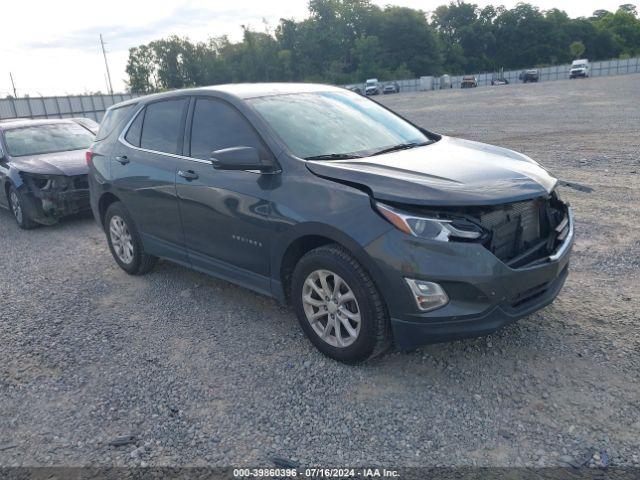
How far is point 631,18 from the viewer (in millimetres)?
104312

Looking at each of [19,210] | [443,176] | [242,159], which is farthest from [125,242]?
[19,210]

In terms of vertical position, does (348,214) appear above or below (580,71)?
above

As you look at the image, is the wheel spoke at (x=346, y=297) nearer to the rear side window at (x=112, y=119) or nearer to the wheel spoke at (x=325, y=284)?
the wheel spoke at (x=325, y=284)

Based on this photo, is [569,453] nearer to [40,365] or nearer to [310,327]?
[310,327]

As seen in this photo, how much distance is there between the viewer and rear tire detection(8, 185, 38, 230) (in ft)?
27.0

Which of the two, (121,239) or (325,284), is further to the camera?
(121,239)

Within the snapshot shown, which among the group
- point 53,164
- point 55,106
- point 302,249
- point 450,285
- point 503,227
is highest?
point 55,106

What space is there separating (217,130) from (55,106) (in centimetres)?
2906

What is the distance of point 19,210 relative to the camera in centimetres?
840

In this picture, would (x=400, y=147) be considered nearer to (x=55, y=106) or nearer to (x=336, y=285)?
(x=336, y=285)

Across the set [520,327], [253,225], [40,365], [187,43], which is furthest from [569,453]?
[187,43]

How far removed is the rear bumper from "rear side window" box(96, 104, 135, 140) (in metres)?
3.60

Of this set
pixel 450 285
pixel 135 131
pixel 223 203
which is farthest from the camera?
pixel 135 131

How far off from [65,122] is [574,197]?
338 inches
